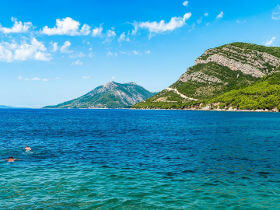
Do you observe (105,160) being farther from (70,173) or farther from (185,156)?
(185,156)

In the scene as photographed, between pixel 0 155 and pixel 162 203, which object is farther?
pixel 0 155

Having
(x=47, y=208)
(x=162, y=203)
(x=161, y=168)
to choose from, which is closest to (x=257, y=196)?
(x=162, y=203)

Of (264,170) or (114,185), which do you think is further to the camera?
(264,170)

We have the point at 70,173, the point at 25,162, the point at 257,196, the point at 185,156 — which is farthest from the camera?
the point at 185,156

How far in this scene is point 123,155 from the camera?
151 feet

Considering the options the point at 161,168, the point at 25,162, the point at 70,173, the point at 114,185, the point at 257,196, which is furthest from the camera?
the point at 25,162

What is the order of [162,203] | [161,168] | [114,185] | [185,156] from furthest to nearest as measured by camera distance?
[185,156] → [161,168] → [114,185] → [162,203]

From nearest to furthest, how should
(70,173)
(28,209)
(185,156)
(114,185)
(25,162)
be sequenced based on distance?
(28,209) < (114,185) < (70,173) < (25,162) < (185,156)

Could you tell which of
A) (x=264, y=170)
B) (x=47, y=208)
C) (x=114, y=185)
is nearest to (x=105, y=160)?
(x=114, y=185)

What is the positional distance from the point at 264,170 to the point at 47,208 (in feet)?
99.7

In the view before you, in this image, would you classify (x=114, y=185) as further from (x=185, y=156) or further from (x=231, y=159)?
(x=231, y=159)

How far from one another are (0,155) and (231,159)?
150ft

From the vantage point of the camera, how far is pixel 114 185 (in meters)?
27.8

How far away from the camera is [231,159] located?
41.9m
